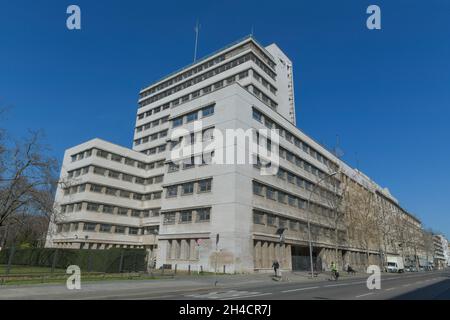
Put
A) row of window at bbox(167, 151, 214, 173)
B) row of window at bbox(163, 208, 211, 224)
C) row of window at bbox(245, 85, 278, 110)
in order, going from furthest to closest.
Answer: row of window at bbox(245, 85, 278, 110), row of window at bbox(167, 151, 214, 173), row of window at bbox(163, 208, 211, 224)

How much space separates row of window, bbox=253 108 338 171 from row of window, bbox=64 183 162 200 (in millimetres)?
25017

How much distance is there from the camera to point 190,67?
213 ft

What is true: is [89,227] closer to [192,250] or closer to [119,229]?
[119,229]

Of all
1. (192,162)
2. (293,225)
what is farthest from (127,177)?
(293,225)

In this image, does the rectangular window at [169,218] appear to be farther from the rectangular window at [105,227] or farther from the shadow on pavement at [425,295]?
the shadow on pavement at [425,295]

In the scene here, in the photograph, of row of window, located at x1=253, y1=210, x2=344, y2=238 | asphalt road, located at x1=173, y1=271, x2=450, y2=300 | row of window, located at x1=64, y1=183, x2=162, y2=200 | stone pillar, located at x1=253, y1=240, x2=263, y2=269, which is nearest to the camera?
asphalt road, located at x1=173, y1=271, x2=450, y2=300

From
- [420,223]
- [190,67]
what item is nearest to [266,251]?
[190,67]

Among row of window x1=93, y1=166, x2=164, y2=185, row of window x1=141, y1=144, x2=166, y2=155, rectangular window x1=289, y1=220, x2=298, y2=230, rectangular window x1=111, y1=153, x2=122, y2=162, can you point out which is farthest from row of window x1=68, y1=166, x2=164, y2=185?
rectangular window x1=289, y1=220, x2=298, y2=230

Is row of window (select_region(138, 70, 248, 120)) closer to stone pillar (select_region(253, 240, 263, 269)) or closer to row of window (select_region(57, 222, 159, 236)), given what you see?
row of window (select_region(57, 222, 159, 236))

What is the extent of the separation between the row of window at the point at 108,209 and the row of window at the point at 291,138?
83.3 feet

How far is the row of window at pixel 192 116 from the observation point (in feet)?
130

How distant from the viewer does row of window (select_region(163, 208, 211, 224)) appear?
35116 millimetres

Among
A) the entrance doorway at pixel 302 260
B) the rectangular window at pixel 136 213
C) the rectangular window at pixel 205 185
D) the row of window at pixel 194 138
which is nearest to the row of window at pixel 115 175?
the rectangular window at pixel 136 213
